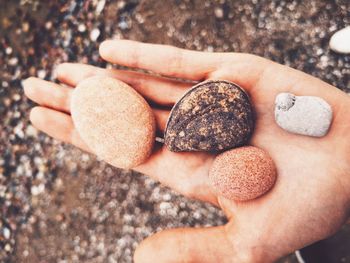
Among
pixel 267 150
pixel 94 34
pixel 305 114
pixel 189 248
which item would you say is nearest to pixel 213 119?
pixel 267 150

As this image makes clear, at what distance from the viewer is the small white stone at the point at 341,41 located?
241 centimetres

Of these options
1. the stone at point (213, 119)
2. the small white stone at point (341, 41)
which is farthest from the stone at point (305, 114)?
the small white stone at point (341, 41)

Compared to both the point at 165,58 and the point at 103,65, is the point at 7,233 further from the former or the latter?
the point at 165,58

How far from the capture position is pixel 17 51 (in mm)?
2898

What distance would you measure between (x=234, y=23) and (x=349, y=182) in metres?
1.32

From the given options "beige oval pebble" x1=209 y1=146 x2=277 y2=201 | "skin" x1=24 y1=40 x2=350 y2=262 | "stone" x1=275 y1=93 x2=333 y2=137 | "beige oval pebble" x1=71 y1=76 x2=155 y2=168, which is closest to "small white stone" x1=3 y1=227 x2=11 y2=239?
"skin" x1=24 y1=40 x2=350 y2=262

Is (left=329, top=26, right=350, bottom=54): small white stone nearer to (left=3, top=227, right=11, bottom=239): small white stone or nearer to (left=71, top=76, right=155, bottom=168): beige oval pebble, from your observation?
(left=71, top=76, right=155, bottom=168): beige oval pebble

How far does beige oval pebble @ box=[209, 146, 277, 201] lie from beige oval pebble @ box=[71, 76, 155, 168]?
15.5 inches

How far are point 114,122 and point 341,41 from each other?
1.45 metres

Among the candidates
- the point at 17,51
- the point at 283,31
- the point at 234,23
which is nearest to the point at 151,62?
the point at 234,23

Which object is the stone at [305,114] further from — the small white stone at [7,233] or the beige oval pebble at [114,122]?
the small white stone at [7,233]

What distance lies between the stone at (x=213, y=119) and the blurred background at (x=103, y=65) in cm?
75

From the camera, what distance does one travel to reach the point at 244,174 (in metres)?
1.75

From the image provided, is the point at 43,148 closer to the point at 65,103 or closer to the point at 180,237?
the point at 65,103
